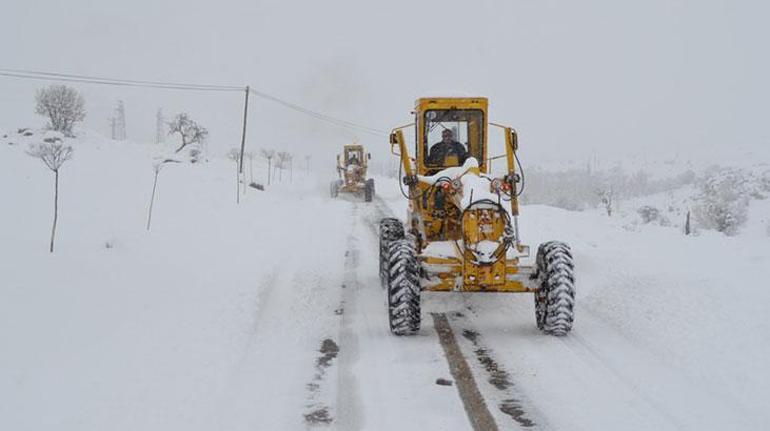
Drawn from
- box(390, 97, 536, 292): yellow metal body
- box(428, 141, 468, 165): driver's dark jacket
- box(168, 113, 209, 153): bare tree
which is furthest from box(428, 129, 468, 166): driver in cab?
box(168, 113, 209, 153): bare tree

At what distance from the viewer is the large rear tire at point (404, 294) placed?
24.0 feet

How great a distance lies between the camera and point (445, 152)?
9875 mm

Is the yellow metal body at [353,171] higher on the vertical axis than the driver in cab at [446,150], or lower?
higher

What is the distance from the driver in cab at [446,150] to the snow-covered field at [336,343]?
82.0 inches

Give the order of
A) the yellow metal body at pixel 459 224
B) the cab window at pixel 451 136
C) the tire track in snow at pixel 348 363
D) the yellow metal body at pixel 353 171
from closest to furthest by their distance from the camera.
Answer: the tire track in snow at pixel 348 363 < the yellow metal body at pixel 459 224 < the cab window at pixel 451 136 < the yellow metal body at pixel 353 171

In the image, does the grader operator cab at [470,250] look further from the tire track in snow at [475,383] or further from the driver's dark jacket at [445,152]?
the tire track in snow at [475,383]

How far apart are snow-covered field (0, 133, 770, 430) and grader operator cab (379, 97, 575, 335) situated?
0.41 metres

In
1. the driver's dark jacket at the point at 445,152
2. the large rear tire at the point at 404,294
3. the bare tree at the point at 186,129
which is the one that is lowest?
the large rear tire at the point at 404,294

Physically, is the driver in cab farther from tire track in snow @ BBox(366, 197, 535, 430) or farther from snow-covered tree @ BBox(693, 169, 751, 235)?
snow-covered tree @ BBox(693, 169, 751, 235)

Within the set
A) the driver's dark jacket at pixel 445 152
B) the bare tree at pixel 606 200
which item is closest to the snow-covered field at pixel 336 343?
the driver's dark jacket at pixel 445 152

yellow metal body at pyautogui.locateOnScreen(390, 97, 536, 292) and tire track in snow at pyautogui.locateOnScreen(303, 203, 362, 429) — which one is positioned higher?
yellow metal body at pyautogui.locateOnScreen(390, 97, 536, 292)

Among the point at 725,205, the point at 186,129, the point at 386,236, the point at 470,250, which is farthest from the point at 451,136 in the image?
the point at 186,129

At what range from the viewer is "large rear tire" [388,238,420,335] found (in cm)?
731

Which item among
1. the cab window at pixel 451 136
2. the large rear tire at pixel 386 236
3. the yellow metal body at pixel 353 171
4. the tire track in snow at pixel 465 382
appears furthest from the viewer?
the yellow metal body at pixel 353 171
